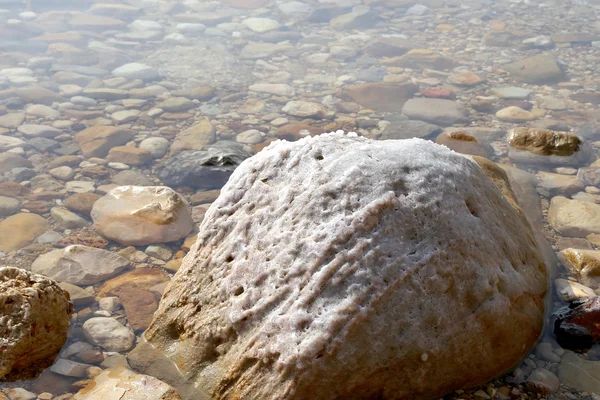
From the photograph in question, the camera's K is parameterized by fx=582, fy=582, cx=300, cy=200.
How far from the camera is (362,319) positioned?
7.05 feet

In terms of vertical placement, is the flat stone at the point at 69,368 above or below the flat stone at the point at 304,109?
above

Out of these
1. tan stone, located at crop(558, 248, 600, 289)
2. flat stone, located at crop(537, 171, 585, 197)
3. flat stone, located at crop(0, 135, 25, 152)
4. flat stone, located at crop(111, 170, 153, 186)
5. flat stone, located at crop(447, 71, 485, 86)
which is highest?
flat stone, located at crop(0, 135, 25, 152)

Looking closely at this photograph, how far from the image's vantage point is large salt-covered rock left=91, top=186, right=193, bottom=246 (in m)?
3.68

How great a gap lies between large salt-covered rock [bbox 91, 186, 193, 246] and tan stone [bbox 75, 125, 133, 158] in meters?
1.08

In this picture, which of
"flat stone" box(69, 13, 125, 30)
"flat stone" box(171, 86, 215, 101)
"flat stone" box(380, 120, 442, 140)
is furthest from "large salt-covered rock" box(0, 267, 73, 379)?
"flat stone" box(69, 13, 125, 30)

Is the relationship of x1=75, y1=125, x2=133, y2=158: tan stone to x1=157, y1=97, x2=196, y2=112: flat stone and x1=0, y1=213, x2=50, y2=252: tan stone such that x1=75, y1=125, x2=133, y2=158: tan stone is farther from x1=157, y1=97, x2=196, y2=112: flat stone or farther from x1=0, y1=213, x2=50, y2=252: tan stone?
x1=0, y1=213, x2=50, y2=252: tan stone

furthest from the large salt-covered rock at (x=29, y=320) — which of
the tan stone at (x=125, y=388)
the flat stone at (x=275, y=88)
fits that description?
the flat stone at (x=275, y=88)

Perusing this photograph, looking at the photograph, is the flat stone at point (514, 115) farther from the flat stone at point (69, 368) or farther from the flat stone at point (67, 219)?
the flat stone at point (69, 368)

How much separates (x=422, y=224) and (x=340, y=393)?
73 centimetres

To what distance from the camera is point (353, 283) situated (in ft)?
7.23

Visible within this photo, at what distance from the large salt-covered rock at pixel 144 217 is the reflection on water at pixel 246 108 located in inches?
2.5

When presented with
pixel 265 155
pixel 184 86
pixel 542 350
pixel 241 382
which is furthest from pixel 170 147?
pixel 542 350

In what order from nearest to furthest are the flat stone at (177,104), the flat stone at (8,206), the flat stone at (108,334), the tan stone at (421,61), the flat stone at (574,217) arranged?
the flat stone at (108,334), the flat stone at (574,217), the flat stone at (8,206), the flat stone at (177,104), the tan stone at (421,61)

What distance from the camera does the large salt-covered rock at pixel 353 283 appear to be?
7.13ft
